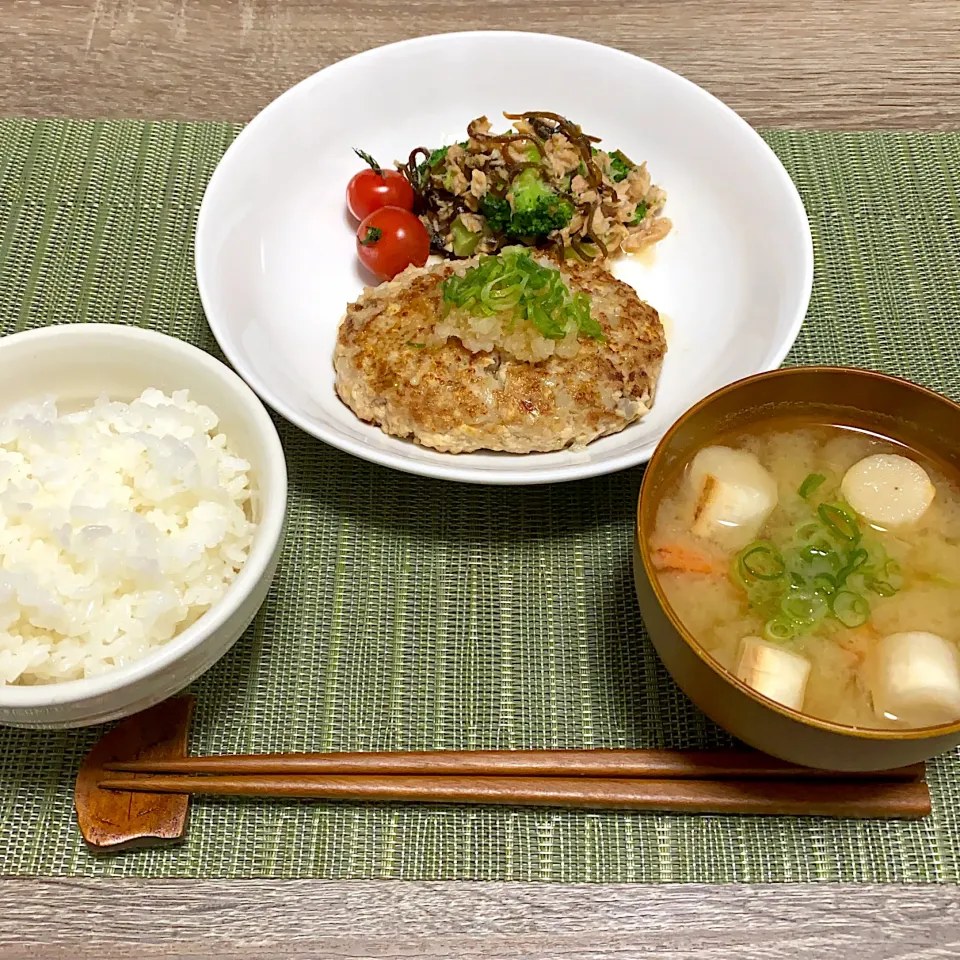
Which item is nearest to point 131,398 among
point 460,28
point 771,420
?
point 771,420

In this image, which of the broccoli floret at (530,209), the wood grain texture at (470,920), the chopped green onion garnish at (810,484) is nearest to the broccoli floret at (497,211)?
the broccoli floret at (530,209)

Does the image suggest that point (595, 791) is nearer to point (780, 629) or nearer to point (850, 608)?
point (780, 629)

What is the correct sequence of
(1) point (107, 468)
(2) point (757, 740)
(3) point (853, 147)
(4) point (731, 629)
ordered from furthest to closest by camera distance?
(3) point (853, 147), (1) point (107, 468), (4) point (731, 629), (2) point (757, 740)

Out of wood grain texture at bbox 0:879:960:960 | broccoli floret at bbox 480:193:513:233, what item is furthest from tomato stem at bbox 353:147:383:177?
wood grain texture at bbox 0:879:960:960

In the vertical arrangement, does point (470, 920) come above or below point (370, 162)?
below

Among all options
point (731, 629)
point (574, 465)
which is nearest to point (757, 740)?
point (731, 629)

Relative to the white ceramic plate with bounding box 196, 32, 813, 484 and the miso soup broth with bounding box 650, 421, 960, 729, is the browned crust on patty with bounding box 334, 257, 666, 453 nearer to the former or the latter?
the white ceramic plate with bounding box 196, 32, 813, 484

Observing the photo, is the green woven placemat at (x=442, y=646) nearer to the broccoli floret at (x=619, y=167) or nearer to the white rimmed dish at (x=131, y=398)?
the white rimmed dish at (x=131, y=398)

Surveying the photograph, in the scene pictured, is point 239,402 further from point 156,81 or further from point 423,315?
point 156,81
